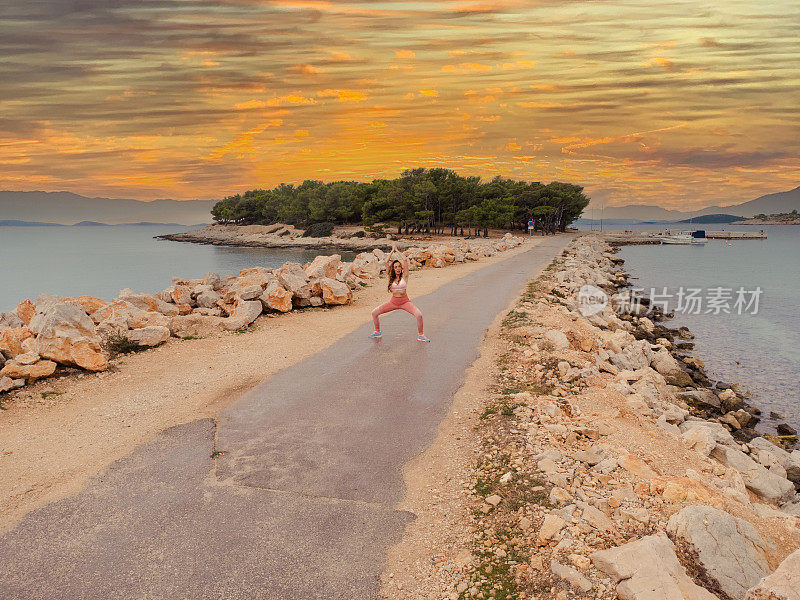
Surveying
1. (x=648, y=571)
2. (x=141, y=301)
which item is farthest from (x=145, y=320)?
(x=648, y=571)

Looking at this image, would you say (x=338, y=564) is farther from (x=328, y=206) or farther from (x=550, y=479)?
(x=328, y=206)

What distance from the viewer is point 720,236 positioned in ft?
453

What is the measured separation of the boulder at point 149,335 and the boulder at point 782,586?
11.7 m

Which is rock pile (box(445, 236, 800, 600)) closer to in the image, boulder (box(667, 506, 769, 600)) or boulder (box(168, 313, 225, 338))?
boulder (box(667, 506, 769, 600))

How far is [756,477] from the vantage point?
8.20m

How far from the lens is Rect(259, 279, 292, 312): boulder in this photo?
1510 centimetres

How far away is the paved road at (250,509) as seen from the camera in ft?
14.0

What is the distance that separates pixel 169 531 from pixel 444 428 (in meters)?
3.89

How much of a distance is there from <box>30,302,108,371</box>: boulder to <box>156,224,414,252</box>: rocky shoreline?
55928 mm

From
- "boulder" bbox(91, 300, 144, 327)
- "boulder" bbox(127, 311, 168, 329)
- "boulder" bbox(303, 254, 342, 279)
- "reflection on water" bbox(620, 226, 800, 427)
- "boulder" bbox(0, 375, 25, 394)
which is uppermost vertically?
"boulder" bbox(303, 254, 342, 279)

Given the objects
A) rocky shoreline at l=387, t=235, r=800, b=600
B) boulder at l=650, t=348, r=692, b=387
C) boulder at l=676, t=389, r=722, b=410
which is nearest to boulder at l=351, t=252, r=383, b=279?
boulder at l=650, t=348, r=692, b=387

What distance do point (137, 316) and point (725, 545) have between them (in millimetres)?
12614

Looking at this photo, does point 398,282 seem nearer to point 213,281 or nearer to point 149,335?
point 149,335

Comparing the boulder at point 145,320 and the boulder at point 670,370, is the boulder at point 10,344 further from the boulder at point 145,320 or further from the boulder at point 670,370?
the boulder at point 670,370
